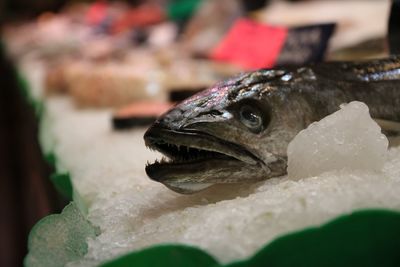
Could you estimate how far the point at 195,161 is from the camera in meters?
1.10

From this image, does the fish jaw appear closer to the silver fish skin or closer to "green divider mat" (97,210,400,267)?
the silver fish skin

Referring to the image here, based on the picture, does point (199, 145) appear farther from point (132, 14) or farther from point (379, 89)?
point (132, 14)

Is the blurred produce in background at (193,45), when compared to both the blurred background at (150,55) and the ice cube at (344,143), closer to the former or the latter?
the blurred background at (150,55)

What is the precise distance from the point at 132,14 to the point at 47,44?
1.36 metres

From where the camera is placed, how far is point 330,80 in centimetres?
129

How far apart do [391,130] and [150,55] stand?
2840 mm

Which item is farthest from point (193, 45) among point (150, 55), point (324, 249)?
point (324, 249)

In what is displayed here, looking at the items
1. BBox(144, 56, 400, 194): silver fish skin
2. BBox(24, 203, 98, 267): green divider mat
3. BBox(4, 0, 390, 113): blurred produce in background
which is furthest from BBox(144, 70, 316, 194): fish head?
BBox(4, 0, 390, 113): blurred produce in background

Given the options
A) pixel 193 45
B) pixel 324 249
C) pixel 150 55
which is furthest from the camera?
pixel 150 55

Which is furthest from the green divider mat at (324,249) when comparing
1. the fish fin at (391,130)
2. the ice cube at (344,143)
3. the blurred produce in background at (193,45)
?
the blurred produce in background at (193,45)

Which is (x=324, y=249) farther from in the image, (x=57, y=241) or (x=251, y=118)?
(x=57, y=241)

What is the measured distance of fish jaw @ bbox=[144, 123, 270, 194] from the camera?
1.09 meters

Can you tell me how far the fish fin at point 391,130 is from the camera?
4.30 feet

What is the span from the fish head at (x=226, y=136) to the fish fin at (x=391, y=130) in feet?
0.82
